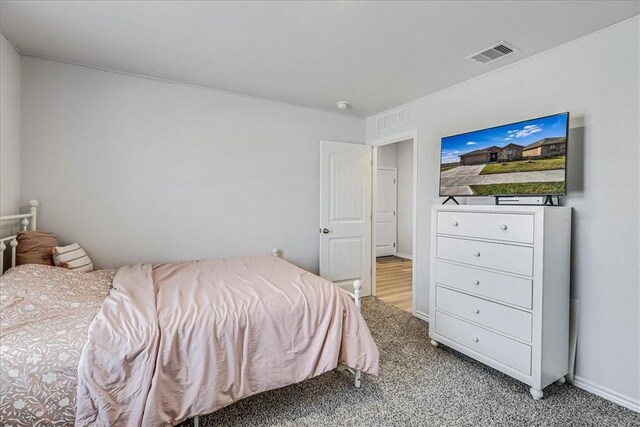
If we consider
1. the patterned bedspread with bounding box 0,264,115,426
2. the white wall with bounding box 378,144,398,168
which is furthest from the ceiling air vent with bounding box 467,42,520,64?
the white wall with bounding box 378,144,398,168

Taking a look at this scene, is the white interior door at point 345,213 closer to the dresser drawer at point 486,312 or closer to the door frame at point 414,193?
the door frame at point 414,193

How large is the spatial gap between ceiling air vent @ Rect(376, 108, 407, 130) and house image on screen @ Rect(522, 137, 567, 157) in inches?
62.6

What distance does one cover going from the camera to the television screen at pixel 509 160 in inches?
82.9

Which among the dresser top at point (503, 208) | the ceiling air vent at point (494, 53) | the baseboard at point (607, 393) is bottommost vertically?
the baseboard at point (607, 393)

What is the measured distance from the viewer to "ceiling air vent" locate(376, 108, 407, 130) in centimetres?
364

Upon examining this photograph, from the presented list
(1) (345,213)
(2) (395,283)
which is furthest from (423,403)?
(2) (395,283)

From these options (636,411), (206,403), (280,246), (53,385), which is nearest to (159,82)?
(280,246)

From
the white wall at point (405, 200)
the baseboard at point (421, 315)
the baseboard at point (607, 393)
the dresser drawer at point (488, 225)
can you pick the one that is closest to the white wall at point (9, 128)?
the dresser drawer at point (488, 225)

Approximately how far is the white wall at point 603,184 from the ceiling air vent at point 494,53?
25 centimetres

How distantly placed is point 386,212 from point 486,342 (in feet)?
15.7

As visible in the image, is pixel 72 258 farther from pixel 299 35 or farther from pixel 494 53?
pixel 494 53

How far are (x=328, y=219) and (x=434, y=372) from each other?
6.83 feet

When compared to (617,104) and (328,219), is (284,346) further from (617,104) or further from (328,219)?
(617,104)

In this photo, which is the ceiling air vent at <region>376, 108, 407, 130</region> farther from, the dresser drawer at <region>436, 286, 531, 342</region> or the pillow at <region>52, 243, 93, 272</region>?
the pillow at <region>52, 243, 93, 272</region>
